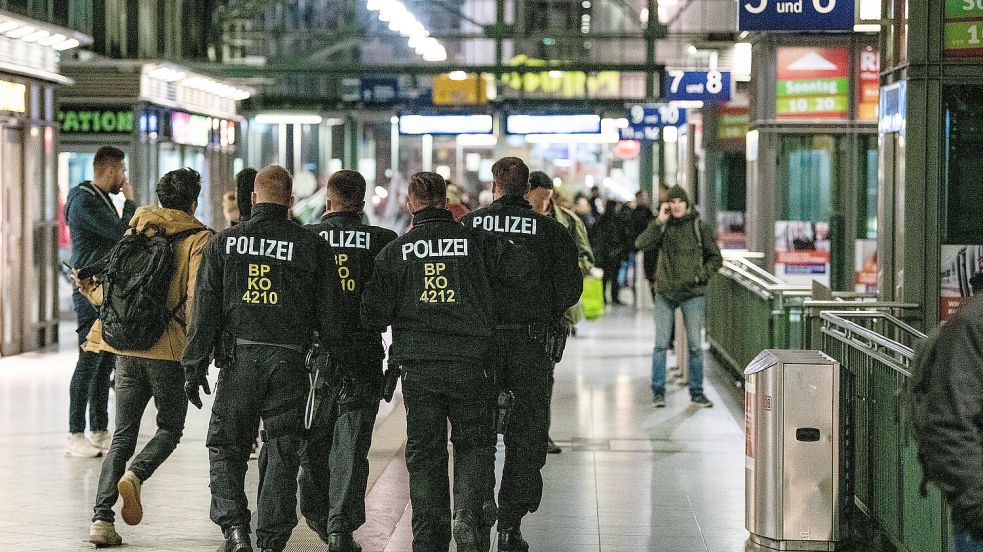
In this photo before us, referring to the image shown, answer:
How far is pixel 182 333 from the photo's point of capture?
7.88 metres

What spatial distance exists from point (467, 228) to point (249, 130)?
95.8 feet

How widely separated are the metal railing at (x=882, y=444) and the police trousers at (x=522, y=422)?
1510 mm

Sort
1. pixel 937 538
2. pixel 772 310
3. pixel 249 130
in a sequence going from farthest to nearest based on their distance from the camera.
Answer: pixel 249 130 < pixel 772 310 < pixel 937 538

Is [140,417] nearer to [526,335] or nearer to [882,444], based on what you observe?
[526,335]

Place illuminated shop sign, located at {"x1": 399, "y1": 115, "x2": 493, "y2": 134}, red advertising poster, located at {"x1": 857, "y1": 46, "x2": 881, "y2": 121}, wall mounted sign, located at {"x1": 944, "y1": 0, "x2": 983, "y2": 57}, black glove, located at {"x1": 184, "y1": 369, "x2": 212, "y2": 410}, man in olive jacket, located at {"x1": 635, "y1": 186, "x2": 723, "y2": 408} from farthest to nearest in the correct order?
illuminated shop sign, located at {"x1": 399, "y1": 115, "x2": 493, "y2": 134}, red advertising poster, located at {"x1": 857, "y1": 46, "x2": 881, "y2": 121}, man in olive jacket, located at {"x1": 635, "y1": 186, "x2": 723, "y2": 408}, wall mounted sign, located at {"x1": 944, "y1": 0, "x2": 983, "y2": 57}, black glove, located at {"x1": 184, "y1": 369, "x2": 212, "y2": 410}

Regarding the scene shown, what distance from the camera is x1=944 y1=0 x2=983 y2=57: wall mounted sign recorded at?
30.5ft

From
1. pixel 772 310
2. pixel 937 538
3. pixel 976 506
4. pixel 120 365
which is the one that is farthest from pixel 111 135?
pixel 976 506

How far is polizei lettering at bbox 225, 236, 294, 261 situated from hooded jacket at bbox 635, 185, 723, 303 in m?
6.79

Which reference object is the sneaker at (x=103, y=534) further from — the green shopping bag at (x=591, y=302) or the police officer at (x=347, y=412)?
the green shopping bag at (x=591, y=302)

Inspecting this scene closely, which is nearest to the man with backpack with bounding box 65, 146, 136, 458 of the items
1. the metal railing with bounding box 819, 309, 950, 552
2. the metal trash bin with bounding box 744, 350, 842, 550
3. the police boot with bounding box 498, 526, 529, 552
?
the police boot with bounding box 498, 526, 529, 552

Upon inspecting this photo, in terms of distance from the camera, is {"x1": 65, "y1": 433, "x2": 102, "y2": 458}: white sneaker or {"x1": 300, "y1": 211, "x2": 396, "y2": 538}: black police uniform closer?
{"x1": 300, "y1": 211, "x2": 396, "y2": 538}: black police uniform

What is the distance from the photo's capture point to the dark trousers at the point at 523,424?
Answer: 7.43 m

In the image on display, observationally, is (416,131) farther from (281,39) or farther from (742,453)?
(742,453)

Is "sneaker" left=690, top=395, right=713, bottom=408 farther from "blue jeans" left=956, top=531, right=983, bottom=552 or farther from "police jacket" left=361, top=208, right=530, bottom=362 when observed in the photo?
"blue jeans" left=956, top=531, right=983, bottom=552
